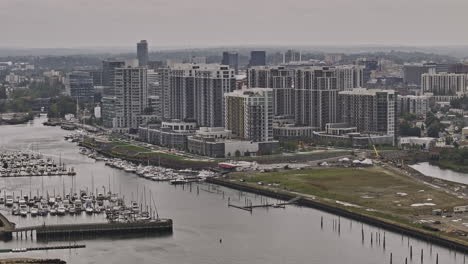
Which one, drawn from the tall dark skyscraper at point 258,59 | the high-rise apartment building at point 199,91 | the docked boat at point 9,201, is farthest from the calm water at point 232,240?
the tall dark skyscraper at point 258,59

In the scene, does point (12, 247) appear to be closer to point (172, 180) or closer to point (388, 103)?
point (172, 180)

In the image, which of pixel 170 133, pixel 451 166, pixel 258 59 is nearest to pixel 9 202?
pixel 170 133

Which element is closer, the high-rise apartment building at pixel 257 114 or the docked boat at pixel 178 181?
the docked boat at pixel 178 181

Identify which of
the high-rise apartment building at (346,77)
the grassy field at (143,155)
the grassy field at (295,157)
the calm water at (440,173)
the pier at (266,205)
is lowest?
the calm water at (440,173)

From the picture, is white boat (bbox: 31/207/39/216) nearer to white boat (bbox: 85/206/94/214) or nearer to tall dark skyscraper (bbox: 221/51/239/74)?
white boat (bbox: 85/206/94/214)

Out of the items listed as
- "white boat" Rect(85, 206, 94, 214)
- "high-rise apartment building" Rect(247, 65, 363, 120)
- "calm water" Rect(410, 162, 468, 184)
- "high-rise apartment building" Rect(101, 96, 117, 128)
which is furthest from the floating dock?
"high-rise apartment building" Rect(101, 96, 117, 128)

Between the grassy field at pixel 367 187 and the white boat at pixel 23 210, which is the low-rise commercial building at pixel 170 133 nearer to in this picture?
the grassy field at pixel 367 187

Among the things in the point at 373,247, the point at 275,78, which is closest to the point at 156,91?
the point at 275,78
